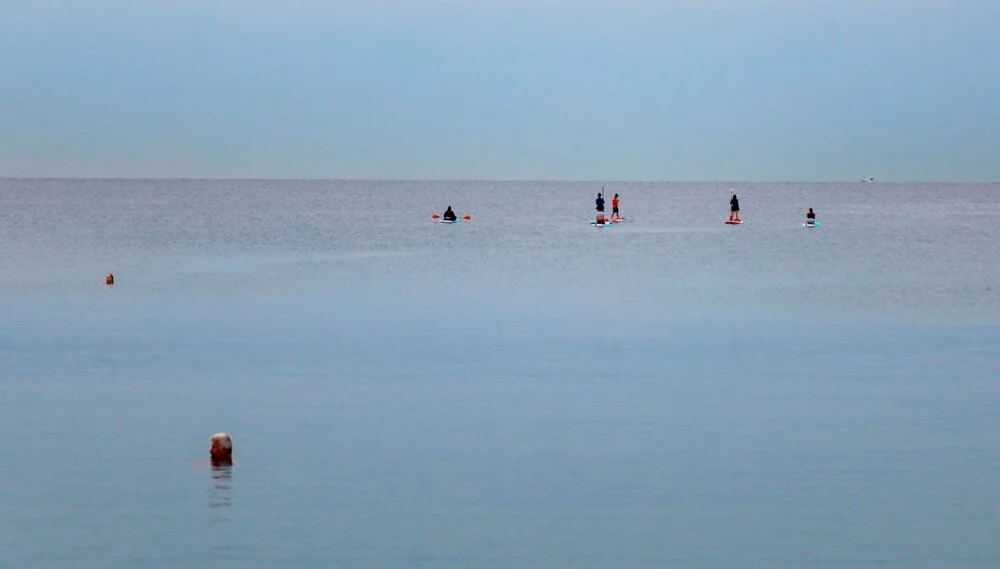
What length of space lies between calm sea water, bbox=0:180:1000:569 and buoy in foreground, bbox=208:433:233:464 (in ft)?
0.79

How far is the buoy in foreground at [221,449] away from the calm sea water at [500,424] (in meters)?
0.24

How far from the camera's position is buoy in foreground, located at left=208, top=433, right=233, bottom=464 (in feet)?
72.0

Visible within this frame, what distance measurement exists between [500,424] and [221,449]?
5256 millimetres

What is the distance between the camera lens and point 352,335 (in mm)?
38219

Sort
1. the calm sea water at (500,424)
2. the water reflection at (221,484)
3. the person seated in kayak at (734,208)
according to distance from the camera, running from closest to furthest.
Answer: the calm sea water at (500,424), the water reflection at (221,484), the person seated in kayak at (734,208)

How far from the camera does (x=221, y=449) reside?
22.0m

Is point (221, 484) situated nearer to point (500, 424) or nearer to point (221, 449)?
point (221, 449)

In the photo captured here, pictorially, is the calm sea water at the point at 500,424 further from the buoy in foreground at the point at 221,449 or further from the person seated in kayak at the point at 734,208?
the person seated in kayak at the point at 734,208

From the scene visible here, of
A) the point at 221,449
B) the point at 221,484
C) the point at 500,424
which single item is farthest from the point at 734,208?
the point at 221,484

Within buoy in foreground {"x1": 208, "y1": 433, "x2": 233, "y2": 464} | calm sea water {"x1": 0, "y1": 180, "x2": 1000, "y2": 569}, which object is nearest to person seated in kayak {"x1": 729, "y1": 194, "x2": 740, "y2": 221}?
calm sea water {"x1": 0, "y1": 180, "x2": 1000, "y2": 569}

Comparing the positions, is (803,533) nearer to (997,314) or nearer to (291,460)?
(291,460)

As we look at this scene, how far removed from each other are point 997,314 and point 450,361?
18.7 metres

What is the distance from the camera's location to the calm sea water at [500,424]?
18.3m

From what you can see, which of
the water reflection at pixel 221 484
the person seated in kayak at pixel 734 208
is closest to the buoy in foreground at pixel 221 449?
the water reflection at pixel 221 484
